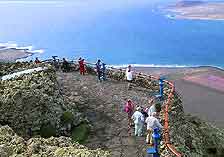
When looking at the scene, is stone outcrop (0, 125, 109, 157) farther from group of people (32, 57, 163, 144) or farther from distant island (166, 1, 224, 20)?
distant island (166, 1, 224, 20)

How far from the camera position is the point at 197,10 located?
140000mm

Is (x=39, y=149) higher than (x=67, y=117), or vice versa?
(x=67, y=117)

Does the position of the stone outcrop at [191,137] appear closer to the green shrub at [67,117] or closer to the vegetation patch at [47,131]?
the green shrub at [67,117]

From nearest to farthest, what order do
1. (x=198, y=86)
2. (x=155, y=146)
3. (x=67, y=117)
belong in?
(x=155, y=146), (x=67, y=117), (x=198, y=86)

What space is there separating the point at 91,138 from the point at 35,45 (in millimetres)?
73738

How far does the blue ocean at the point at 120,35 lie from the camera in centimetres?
8006

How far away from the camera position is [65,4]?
184375 mm

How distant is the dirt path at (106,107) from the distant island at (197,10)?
311ft

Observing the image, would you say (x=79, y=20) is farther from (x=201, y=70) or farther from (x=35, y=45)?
(x=201, y=70)

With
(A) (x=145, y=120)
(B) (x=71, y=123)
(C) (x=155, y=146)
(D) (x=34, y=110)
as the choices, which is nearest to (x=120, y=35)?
(B) (x=71, y=123)

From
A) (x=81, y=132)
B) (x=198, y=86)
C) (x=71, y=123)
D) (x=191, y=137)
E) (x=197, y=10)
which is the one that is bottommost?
(x=191, y=137)

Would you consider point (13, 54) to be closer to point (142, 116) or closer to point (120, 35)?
point (120, 35)

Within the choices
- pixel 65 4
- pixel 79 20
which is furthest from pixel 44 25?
pixel 65 4

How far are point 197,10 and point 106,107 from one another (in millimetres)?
118732
